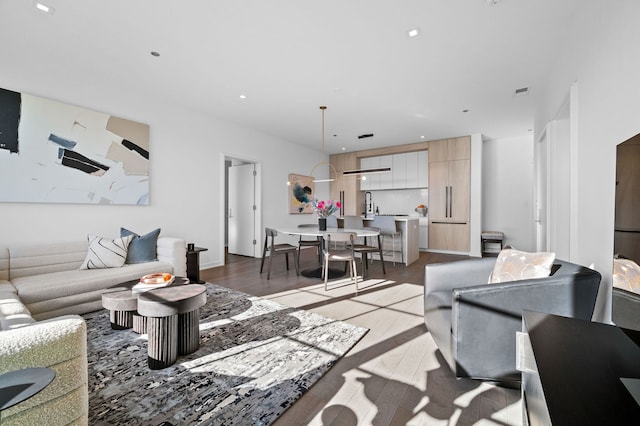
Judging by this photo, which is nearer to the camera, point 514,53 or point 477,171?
point 514,53

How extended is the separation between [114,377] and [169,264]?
1.72 metres

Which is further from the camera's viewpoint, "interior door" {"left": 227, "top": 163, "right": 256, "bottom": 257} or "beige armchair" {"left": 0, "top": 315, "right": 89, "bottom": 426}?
"interior door" {"left": 227, "top": 163, "right": 256, "bottom": 257}

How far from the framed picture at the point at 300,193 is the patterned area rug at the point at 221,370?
4246mm

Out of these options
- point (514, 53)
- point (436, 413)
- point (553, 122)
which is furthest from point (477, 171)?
point (436, 413)

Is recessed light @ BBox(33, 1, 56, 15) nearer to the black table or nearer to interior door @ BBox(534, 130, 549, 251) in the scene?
the black table

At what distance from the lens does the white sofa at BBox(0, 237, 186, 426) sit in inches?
36.9

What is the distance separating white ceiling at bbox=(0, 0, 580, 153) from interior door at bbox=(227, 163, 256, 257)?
177 cm

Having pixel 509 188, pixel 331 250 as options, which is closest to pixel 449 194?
pixel 509 188

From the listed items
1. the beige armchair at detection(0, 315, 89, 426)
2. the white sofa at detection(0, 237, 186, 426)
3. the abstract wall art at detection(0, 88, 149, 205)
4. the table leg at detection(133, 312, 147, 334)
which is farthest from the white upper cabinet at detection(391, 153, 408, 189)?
the beige armchair at detection(0, 315, 89, 426)

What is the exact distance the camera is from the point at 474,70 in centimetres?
329

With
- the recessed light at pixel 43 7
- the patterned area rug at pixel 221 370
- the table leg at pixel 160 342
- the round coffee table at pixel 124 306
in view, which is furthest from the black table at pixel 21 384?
the recessed light at pixel 43 7

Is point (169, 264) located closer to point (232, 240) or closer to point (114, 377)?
point (114, 377)

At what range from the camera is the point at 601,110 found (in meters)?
1.66

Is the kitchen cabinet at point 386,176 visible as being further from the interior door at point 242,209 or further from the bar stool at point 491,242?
the interior door at point 242,209
